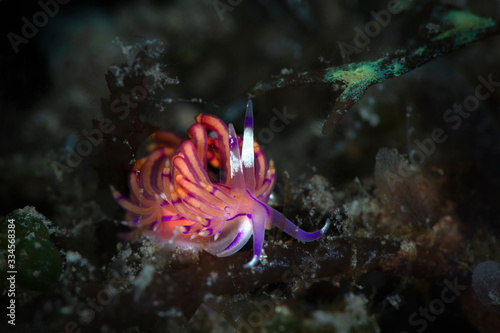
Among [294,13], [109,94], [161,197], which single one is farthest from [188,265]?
[294,13]

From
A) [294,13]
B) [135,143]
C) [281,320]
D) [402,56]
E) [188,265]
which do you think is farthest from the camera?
[294,13]

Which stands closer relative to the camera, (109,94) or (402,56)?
(402,56)

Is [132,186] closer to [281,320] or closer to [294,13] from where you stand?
[281,320]

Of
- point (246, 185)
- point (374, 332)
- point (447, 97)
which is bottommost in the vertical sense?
point (374, 332)

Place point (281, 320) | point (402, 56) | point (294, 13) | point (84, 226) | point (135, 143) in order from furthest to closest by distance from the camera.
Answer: point (294, 13) < point (84, 226) < point (135, 143) < point (402, 56) < point (281, 320)

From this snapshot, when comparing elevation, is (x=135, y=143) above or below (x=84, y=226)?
above

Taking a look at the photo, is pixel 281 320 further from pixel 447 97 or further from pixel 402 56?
pixel 447 97
